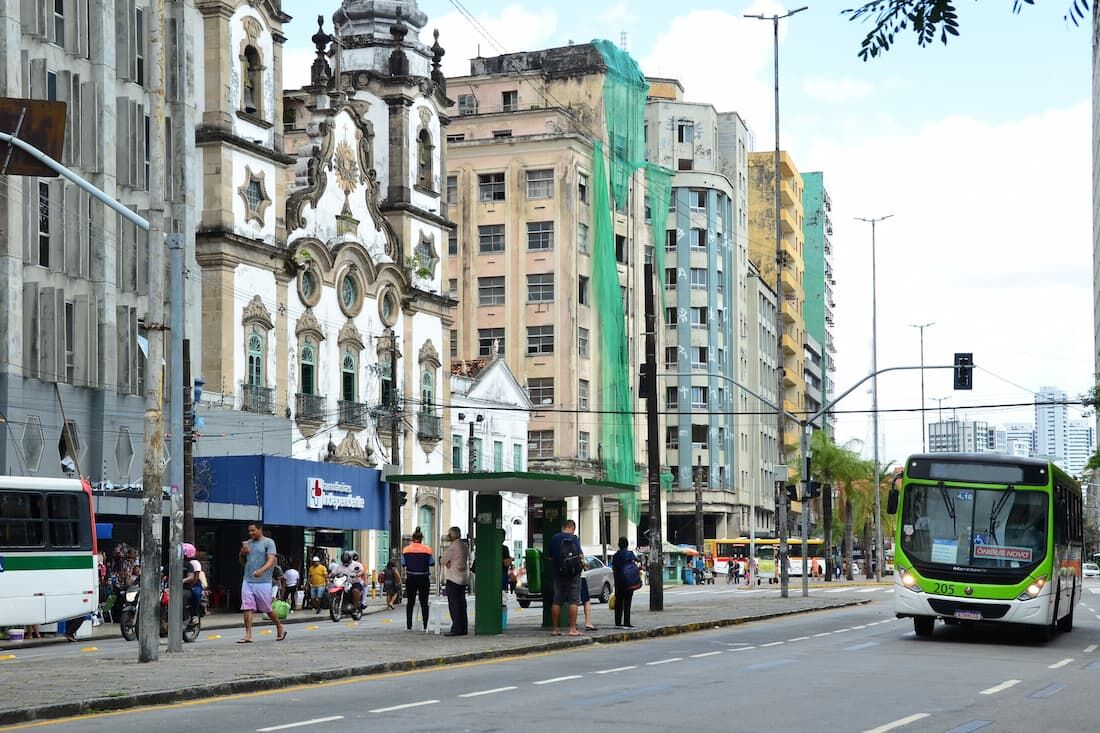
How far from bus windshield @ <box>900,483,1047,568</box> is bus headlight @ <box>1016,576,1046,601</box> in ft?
0.94

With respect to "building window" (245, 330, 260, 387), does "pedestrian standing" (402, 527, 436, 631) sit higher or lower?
lower

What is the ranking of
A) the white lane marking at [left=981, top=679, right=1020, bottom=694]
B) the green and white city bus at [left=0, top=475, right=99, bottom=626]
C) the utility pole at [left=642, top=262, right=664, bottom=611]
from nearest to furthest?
the white lane marking at [left=981, top=679, right=1020, bottom=694], the green and white city bus at [left=0, top=475, right=99, bottom=626], the utility pole at [left=642, top=262, right=664, bottom=611]

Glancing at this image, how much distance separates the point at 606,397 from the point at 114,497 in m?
52.1

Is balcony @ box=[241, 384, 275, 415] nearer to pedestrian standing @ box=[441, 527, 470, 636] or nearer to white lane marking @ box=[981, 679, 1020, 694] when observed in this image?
pedestrian standing @ box=[441, 527, 470, 636]

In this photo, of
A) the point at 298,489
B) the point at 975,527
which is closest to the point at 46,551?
the point at 975,527

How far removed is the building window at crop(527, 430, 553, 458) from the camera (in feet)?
Answer: 293

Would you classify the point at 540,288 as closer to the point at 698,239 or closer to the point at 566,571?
the point at 698,239

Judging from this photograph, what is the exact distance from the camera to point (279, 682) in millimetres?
18875

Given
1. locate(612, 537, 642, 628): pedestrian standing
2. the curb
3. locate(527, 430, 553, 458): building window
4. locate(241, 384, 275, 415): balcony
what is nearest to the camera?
the curb

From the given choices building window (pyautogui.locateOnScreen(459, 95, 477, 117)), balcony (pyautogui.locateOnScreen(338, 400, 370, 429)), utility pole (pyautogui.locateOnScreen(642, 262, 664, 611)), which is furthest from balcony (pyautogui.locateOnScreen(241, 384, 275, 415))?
building window (pyautogui.locateOnScreen(459, 95, 477, 117))

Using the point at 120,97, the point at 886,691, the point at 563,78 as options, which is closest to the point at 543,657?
Result: the point at 886,691

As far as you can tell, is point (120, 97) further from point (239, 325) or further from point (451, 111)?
point (451, 111)

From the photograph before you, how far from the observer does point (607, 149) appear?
92.4 metres

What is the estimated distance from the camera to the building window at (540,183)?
89.6m
